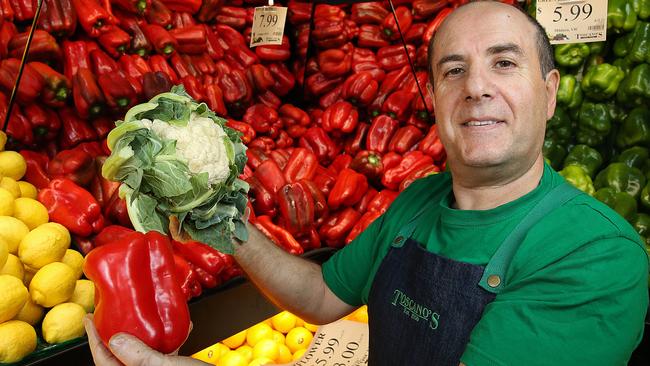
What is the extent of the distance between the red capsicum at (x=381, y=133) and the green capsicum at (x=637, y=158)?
1.36 m

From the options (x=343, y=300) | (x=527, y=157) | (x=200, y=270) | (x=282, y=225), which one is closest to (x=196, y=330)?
(x=200, y=270)

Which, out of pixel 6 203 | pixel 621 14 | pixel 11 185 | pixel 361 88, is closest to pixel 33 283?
pixel 6 203

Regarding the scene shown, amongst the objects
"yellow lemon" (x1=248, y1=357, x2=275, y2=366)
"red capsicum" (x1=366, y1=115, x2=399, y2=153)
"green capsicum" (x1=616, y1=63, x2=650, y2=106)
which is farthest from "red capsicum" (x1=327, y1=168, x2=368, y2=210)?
"green capsicum" (x1=616, y1=63, x2=650, y2=106)

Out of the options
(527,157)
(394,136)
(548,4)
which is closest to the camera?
(527,157)

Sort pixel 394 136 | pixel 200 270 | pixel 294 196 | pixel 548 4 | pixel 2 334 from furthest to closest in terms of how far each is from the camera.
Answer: pixel 394 136, pixel 294 196, pixel 548 4, pixel 200 270, pixel 2 334

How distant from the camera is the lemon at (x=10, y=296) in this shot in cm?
186

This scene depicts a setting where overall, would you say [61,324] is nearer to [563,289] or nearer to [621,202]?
[563,289]

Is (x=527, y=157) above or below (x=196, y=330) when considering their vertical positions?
above

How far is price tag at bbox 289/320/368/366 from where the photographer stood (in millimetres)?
2584

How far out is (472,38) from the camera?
164 centimetres

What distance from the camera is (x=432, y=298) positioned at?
5.22 feet

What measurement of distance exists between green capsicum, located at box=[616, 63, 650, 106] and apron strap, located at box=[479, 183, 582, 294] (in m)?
1.95

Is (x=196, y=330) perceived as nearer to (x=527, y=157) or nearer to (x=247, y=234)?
(x=247, y=234)

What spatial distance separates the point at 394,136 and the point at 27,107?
84.3 inches
